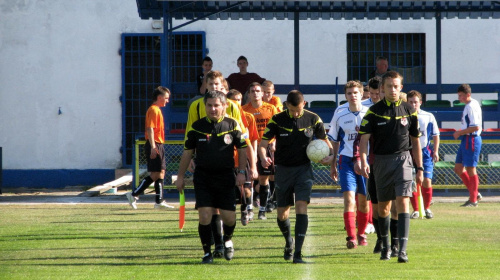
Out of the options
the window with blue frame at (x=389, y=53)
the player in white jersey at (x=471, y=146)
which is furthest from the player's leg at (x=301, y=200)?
the window with blue frame at (x=389, y=53)

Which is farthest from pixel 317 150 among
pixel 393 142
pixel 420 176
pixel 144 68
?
pixel 144 68

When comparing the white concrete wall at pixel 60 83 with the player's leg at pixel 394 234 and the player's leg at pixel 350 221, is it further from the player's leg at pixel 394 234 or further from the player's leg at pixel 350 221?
the player's leg at pixel 394 234

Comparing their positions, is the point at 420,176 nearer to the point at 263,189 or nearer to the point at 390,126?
the point at 390,126

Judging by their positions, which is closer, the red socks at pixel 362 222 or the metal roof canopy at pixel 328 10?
the red socks at pixel 362 222

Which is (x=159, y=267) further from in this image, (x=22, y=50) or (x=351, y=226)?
(x=22, y=50)

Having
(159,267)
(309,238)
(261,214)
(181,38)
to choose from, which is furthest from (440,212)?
(181,38)

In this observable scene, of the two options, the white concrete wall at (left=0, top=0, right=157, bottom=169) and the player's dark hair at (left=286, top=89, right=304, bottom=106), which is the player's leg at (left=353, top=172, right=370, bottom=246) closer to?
the player's dark hair at (left=286, top=89, right=304, bottom=106)

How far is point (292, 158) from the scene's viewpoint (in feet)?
32.9

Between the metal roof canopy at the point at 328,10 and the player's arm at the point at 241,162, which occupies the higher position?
the metal roof canopy at the point at 328,10

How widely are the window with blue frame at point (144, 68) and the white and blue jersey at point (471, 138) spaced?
948cm

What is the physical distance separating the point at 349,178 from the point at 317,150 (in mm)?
1564

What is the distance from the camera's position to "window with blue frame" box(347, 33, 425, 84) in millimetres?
25188

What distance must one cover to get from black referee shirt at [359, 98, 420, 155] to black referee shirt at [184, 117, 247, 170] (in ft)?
4.79

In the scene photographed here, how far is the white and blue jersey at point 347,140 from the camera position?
37.0 ft
